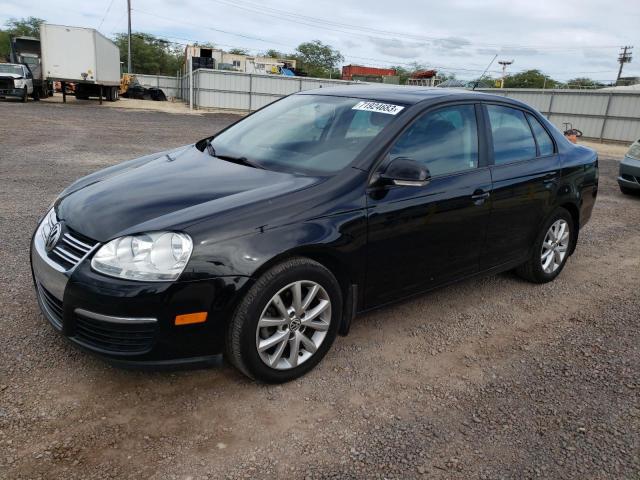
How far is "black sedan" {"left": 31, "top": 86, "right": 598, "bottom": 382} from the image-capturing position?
251cm

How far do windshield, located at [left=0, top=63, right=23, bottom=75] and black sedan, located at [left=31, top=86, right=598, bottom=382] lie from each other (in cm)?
2480

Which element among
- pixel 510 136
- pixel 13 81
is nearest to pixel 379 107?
pixel 510 136

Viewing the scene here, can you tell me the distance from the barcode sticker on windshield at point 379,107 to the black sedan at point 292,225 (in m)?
0.01

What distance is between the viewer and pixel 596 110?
24125mm

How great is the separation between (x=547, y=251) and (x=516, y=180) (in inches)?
40.0

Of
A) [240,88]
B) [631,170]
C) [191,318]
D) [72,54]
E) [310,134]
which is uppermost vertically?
[72,54]

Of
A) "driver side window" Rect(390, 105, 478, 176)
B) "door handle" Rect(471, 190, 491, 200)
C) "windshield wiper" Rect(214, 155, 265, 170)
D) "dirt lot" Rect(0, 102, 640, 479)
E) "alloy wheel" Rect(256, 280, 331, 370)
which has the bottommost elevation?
"dirt lot" Rect(0, 102, 640, 479)

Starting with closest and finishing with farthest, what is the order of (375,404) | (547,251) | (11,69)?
(375,404), (547,251), (11,69)

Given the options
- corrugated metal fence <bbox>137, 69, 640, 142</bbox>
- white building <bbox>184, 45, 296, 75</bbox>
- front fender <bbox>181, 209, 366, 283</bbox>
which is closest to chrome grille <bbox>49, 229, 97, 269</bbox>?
front fender <bbox>181, 209, 366, 283</bbox>

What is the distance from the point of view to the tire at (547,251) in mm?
4445

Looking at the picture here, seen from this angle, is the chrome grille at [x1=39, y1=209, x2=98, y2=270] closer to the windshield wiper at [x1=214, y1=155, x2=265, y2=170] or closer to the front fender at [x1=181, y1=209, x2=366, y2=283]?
the front fender at [x1=181, y1=209, x2=366, y2=283]

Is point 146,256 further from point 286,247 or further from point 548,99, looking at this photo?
point 548,99

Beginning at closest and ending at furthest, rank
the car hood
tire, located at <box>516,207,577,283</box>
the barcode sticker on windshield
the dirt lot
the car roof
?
the dirt lot < the car hood < the barcode sticker on windshield < the car roof < tire, located at <box>516,207,577,283</box>

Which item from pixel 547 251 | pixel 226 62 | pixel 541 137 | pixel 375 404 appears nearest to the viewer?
pixel 375 404
